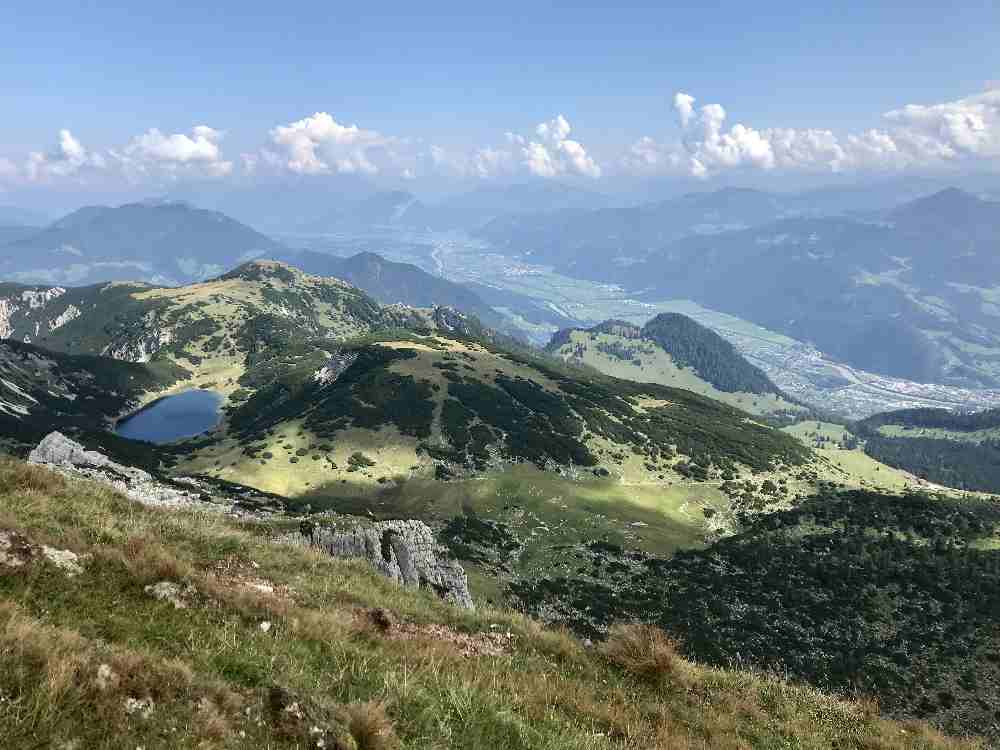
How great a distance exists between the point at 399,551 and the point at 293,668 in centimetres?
3355

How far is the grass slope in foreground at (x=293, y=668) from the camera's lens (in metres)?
6.30

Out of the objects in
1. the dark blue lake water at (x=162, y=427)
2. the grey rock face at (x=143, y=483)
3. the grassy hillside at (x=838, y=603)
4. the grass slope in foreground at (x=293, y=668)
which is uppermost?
the grass slope in foreground at (x=293, y=668)

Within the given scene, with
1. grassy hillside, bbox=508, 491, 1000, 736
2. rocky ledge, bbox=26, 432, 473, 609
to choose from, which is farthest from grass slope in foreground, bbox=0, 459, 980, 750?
grassy hillside, bbox=508, 491, 1000, 736

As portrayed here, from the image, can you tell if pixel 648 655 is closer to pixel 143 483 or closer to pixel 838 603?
pixel 143 483

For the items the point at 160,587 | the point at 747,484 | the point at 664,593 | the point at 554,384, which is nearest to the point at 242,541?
the point at 160,587

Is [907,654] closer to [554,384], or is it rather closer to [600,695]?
[600,695]

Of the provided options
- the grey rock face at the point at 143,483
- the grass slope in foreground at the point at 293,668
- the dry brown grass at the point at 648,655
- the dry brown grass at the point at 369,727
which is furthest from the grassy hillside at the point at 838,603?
the dry brown grass at the point at 369,727

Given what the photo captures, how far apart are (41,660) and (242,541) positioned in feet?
36.9

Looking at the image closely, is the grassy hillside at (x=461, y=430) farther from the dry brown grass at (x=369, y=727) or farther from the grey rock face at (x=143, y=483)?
the dry brown grass at (x=369, y=727)

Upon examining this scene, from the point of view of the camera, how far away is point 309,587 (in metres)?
14.9

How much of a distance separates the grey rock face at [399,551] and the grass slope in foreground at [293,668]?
57.3ft

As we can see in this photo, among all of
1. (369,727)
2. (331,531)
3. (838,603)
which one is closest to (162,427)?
(331,531)

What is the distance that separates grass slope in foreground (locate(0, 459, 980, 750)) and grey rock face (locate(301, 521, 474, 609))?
1748cm

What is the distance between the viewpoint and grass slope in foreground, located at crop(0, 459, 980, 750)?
6.30 meters
